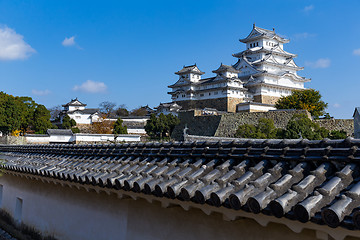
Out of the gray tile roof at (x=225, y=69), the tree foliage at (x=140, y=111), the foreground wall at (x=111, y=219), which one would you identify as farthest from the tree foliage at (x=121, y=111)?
the foreground wall at (x=111, y=219)

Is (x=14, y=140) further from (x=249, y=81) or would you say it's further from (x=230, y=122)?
(x=249, y=81)

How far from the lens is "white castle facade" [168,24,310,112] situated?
1652 inches

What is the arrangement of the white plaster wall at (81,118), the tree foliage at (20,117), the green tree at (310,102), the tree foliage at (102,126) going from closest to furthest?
the green tree at (310,102) < the tree foliage at (20,117) < the tree foliage at (102,126) < the white plaster wall at (81,118)

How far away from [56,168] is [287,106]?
3588 centimetres

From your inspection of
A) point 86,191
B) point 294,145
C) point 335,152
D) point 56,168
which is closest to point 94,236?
point 86,191

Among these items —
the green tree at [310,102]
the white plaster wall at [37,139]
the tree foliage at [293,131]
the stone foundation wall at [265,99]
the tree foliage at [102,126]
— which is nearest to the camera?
the tree foliage at [293,131]

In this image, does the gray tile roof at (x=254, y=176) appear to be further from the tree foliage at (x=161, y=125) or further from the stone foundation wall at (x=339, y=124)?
the tree foliage at (x=161, y=125)

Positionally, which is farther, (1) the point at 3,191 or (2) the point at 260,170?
(1) the point at 3,191

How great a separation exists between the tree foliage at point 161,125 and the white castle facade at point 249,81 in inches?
268

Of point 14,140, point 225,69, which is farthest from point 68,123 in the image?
point 225,69

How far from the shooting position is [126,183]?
345 centimetres

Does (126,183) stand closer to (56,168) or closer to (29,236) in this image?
(56,168)

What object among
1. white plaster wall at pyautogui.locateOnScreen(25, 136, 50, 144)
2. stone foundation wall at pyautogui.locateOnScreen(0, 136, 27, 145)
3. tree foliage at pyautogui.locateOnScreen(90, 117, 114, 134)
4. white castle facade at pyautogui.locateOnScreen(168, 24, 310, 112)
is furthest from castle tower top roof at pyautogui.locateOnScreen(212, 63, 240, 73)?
stone foundation wall at pyautogui.locateOnScreen(0, 136, 27, 145)

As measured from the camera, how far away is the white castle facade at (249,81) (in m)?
42.0
